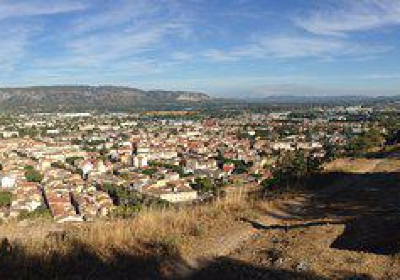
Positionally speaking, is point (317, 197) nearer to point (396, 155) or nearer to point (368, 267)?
point (368, 267)

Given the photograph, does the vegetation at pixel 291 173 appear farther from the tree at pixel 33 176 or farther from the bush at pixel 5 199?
the tree at pixel 33 176

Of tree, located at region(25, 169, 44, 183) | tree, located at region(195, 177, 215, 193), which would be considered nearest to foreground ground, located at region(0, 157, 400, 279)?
tree, located at region(195, 177, 215, 193)

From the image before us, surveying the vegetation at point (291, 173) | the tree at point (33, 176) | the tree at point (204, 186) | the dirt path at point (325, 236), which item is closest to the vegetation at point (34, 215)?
the vegetation at point (291, 173)

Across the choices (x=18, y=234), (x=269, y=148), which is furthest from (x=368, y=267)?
(x=269, y=148)

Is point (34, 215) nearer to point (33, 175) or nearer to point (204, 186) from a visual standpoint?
point (204, 186)

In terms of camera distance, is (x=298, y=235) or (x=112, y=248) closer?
(x=112, y=248)

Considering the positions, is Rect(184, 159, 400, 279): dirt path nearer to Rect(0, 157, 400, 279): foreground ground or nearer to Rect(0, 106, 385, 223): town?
Rect(0, 157, 400, 279): foreground ground
